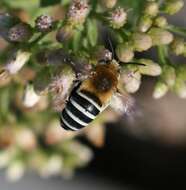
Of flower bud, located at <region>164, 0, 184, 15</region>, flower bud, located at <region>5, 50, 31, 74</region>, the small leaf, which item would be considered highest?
flower bud, located at <region>5, 50, 31, 74</region>

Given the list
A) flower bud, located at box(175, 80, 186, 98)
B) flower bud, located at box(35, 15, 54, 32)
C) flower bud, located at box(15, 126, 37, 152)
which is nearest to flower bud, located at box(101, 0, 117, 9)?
flower bud, located at box(35, 15, 54, 32)

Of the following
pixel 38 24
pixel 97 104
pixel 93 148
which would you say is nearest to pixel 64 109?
pixel 97 104

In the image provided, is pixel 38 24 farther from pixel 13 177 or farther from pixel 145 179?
pixel 145 179

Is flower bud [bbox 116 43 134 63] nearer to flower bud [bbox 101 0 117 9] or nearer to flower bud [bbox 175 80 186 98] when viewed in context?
flower bud [bbox 101 0 117 9]

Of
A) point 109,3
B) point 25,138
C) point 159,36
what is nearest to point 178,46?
point 159,36

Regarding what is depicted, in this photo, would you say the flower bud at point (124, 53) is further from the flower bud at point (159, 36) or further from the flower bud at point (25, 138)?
the flower bud at point (25, 138)

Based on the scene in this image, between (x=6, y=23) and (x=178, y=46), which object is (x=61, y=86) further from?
(x=178, y=46)

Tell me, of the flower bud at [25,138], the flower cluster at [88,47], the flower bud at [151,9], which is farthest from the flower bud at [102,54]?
the flower bud at [25,138]
